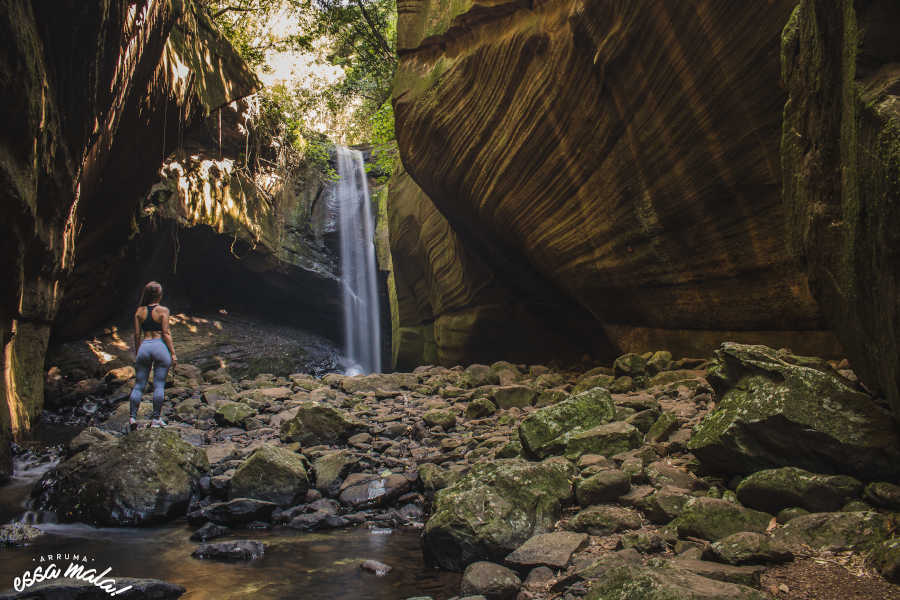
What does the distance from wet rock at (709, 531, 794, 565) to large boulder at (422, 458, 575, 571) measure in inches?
41.8

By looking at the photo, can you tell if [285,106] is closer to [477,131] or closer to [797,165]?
[477,131]

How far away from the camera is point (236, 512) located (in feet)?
13.4

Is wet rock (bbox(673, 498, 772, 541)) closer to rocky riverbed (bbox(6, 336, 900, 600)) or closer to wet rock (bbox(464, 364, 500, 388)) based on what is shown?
rocky riverbed (bbox(6, 336, 900, 600))

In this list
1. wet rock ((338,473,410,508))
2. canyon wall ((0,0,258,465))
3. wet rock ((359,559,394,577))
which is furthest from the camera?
wet rock ((338,473,410,508))

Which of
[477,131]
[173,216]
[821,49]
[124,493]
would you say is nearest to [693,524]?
[821,49]

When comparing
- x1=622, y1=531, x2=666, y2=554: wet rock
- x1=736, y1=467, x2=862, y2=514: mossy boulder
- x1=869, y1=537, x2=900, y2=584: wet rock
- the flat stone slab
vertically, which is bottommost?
the flat stone slab

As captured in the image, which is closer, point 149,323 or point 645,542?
point 645,542

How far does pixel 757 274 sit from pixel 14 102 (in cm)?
705

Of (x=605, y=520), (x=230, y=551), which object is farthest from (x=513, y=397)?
(x=230, y=551)

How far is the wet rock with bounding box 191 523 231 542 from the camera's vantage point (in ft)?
12.3

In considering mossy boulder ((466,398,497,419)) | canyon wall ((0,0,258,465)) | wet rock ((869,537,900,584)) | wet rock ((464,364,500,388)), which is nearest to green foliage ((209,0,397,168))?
canyon wall ((0,0,258,465))

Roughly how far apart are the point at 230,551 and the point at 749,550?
3072 mm

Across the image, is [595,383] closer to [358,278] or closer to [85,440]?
[85,440]

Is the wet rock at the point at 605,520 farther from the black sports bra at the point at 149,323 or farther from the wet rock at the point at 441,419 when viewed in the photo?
the black sports bra at the point at 149,323
